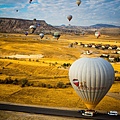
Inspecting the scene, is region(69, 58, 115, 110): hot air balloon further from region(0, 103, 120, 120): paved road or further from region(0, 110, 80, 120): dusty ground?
region(0, 110, 80, 120): dusty ground

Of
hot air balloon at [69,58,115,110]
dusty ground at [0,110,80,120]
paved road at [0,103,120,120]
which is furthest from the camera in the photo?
paved road at [0,103,120,120]

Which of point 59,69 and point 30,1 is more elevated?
point 30,1

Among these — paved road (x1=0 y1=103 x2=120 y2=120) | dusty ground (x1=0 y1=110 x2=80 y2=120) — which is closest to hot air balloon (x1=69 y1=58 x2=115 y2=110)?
paved road (x1=0 y1=103 x2=120 y2=120)

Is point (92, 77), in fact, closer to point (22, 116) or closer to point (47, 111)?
point (47, 111)

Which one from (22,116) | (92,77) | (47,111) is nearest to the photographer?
(92,77)

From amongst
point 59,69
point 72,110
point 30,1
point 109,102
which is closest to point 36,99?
point 72,110

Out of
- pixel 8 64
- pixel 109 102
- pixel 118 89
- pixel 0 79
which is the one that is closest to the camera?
pixel 109 102

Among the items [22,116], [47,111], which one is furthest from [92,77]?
[22,116]

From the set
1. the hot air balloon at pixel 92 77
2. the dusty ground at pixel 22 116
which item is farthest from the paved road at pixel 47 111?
the hot air balloon at pixel 92 77

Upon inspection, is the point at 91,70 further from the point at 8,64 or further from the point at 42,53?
the point at 42,53
